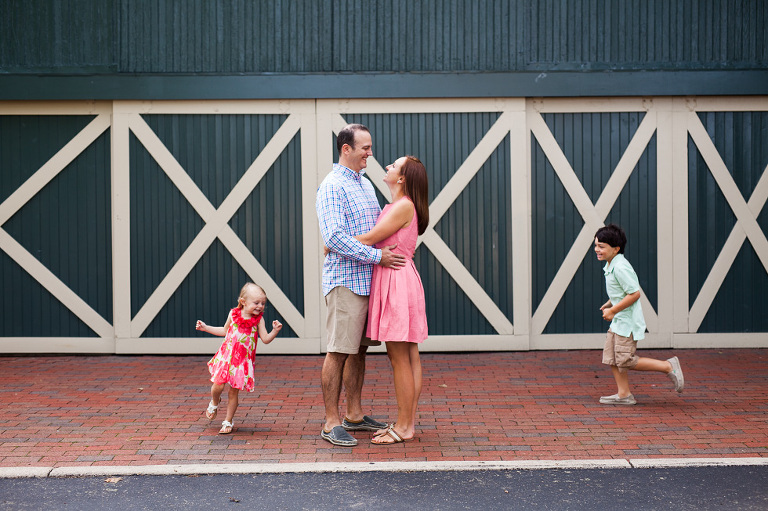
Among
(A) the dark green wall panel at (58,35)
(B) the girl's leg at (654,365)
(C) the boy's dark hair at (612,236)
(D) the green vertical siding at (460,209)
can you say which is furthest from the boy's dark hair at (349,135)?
(A) the dark green wall panel at (58,35)

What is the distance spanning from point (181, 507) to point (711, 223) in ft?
21.9

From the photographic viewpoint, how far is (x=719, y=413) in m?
6.34

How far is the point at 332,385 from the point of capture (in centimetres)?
570

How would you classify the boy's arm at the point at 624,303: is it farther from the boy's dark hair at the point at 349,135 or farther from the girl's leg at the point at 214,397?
the girl's leg at the point at 214,397

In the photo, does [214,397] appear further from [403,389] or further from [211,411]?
[403,389]

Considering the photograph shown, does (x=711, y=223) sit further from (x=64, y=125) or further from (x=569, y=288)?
(x=64, y=125)

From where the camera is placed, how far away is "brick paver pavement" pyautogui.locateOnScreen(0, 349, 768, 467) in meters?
5.40

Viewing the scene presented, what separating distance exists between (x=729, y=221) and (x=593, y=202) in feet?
4.71

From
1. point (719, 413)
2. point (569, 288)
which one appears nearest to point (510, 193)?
point (569, 288)

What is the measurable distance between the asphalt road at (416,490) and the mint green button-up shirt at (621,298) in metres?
1.80

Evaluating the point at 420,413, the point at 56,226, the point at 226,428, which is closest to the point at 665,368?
the point at 420,413

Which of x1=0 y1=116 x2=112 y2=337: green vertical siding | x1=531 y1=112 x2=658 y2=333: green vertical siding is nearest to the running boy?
x1=531 y1=112 x2=658 y2=333: green vertical siding

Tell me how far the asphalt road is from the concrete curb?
6cm

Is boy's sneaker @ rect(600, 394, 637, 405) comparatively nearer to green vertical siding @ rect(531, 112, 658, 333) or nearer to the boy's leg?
the boy's leg
